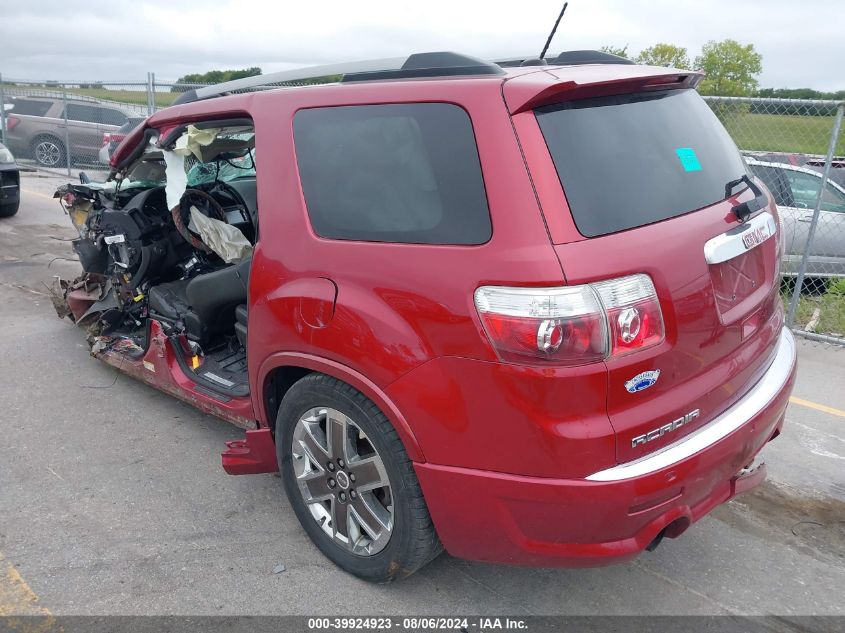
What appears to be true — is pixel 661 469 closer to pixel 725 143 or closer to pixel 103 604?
pixel 725 143

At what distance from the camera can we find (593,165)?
7.45ft

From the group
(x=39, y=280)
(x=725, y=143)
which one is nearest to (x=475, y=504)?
(x=725, y=143)

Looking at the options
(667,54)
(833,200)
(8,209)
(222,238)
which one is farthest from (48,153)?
(667,54)

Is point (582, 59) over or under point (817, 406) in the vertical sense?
over

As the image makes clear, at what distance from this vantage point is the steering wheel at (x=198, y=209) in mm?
4332

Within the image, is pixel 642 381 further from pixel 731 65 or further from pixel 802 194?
pixel 731 65

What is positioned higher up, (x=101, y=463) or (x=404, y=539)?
(x=404, y=539)

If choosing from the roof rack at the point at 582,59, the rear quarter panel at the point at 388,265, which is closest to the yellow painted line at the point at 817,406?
the roof rack at the point at 582,59

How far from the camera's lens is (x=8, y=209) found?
10266mm

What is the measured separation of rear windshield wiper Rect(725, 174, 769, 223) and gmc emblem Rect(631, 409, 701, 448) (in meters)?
0.80

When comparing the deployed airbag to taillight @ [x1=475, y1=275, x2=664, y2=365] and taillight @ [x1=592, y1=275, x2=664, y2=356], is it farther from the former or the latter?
taillight @ [x1=592, y1=275, x2=664, y2=356]

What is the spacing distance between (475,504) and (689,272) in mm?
1030

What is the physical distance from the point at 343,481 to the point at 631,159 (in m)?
1.61

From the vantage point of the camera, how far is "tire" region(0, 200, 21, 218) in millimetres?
10180
